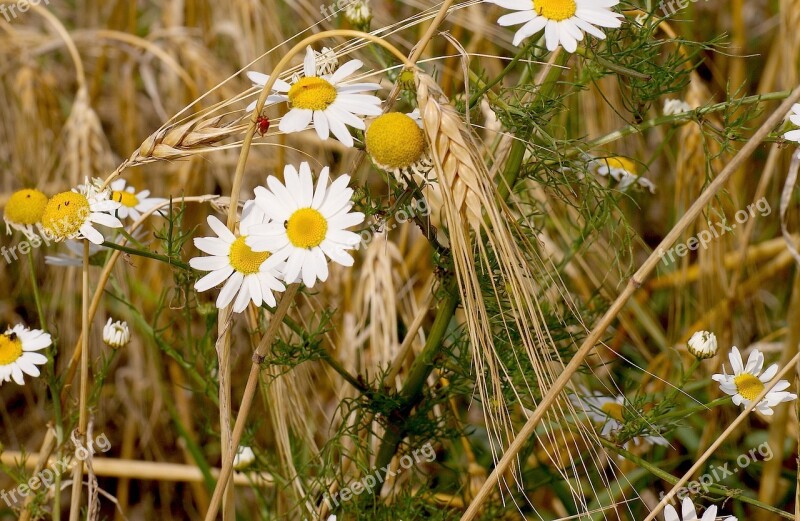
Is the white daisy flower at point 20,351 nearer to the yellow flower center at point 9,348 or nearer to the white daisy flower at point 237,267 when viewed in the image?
the yellow flower center at point 9,348

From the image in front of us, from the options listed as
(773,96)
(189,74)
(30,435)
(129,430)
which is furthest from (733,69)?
(30,435)

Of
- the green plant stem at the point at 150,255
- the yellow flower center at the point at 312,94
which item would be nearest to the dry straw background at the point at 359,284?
the green plant stem at the point at 150,255

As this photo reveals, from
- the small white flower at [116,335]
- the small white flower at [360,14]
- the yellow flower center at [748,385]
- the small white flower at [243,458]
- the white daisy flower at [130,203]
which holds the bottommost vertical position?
the yellow flower center at [748,385]

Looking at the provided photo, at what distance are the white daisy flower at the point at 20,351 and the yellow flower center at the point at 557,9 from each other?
1.96 feet

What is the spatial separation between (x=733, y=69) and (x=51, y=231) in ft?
4.96

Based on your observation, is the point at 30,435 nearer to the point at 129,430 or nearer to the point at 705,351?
the point at 129,430

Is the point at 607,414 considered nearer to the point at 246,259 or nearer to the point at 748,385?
the point at 748,385

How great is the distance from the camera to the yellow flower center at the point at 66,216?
0.71 meters

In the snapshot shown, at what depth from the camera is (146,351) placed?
1.74 metres

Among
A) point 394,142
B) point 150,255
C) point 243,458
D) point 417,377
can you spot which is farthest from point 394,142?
point 243,458

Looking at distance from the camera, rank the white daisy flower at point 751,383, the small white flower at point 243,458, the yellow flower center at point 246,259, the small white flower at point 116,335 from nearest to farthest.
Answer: the yellow flower center at point 246,259
the white daisy flower at point 751,383
the small white flower at point 116,335
the small white flower at point 243,458

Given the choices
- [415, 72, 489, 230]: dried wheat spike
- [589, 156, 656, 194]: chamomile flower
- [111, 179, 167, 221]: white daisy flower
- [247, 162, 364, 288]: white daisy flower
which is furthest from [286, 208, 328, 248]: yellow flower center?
[589, 156, 656, 194]: chamomile flower

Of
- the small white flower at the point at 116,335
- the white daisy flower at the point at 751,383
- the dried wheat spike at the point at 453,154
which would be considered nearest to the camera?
the dried wheat spike at the point at 453,154

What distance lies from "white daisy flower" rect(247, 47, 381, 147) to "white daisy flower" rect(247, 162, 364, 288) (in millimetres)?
39
